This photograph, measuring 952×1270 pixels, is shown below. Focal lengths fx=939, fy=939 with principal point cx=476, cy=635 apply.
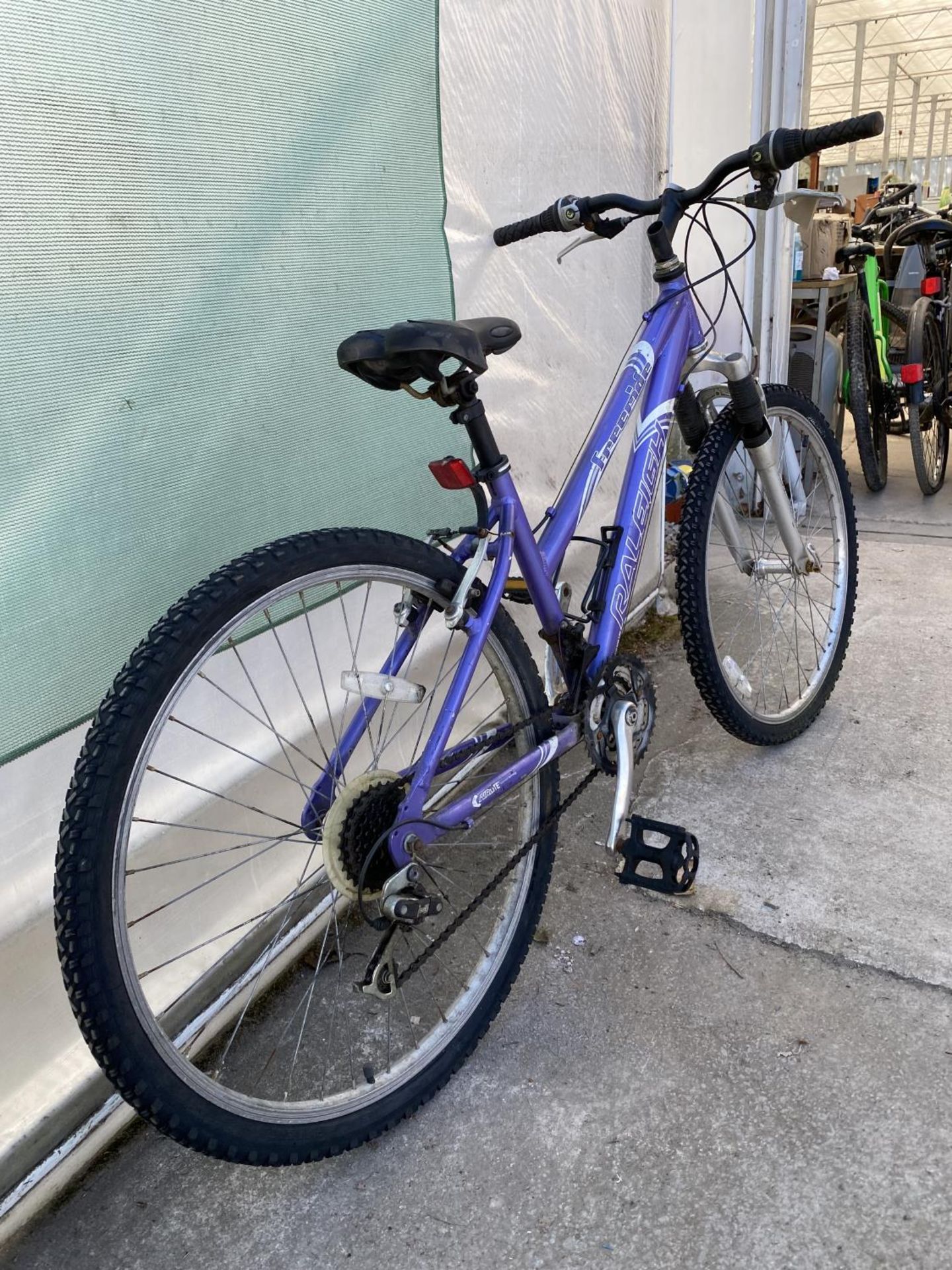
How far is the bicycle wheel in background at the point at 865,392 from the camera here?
401 centimetres

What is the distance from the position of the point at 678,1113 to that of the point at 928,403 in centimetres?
364

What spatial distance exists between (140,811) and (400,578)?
0.53 m

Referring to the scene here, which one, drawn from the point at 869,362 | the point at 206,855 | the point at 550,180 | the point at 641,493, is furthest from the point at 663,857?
the point at 869,362

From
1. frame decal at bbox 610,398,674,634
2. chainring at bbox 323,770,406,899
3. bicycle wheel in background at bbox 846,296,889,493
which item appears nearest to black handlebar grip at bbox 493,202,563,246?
frame decal at bbox 610,398,674,634

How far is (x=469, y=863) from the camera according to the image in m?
1.95

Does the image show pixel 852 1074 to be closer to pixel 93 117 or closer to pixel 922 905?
pixel 922 905

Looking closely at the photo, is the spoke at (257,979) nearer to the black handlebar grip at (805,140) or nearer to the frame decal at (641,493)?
the frame decal at (641,493)

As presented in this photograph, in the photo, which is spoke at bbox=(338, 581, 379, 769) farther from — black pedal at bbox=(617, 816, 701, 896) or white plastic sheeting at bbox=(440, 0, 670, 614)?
white plastic sheeting at bbox=(440, 0, 670, 614)

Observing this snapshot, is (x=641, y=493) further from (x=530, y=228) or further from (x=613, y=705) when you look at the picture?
(x=530, y=228)

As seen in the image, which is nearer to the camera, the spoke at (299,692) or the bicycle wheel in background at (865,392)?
the spoke at (299,692)

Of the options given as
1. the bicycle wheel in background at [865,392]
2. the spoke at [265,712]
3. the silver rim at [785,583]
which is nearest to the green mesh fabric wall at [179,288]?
the spoke at [265,712]

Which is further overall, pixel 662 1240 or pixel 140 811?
pixel 140 811

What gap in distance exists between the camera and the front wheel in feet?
6.62

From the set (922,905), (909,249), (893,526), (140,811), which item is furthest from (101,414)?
(909,249)
